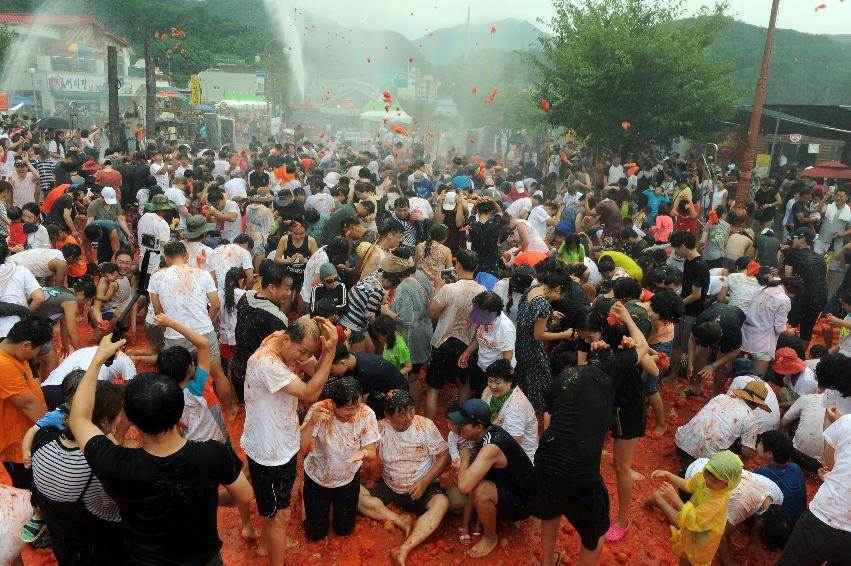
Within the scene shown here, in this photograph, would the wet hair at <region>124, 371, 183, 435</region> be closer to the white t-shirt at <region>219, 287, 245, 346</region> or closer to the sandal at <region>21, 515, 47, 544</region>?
the sandal at <region>21, 515, 47, 544</region>

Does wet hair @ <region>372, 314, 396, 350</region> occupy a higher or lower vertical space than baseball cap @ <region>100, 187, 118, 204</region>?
lower

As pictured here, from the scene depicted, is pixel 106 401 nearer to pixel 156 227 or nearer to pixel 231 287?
pixel 231 287

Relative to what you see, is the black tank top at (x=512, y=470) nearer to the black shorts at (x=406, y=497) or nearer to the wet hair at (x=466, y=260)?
the black shorts at (x=406, y=497)

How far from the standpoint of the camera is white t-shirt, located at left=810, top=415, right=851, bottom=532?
3.34m

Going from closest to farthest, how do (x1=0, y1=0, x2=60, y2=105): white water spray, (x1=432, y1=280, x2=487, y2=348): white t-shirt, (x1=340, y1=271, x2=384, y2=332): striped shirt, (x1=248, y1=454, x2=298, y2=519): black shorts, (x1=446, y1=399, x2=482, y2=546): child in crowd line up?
(x1=248, y1=454, x2=298, y2=519): black shorts → (x1=446, y1=399, x2=482, y2=546): child in crowd → (x1=432, y1=280, x2=487, y2=348): white t-shirt → (x1=340, y1=271, x2=384, y2=332): striped shirt → (x1=0, y1=0, x2=60, y2=105): white water spray

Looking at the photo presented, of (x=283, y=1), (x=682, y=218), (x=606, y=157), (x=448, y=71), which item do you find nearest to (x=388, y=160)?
(x=606, y=157)

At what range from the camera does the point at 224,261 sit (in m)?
6.84

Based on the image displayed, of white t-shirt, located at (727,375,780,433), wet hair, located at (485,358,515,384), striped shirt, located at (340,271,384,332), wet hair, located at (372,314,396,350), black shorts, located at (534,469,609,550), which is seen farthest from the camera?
striped shirt, located at (340,271,384,332)

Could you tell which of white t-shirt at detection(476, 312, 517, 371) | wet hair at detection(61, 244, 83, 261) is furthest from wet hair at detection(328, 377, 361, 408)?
wet hair at detection(61, 244, 83, 261)

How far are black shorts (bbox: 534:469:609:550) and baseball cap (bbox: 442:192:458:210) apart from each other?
552 cm

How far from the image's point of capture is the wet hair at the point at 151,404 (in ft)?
7.95

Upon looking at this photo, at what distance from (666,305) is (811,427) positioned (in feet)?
5.25

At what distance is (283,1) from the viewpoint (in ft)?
261

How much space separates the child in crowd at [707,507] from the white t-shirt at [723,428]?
150 centimetres
